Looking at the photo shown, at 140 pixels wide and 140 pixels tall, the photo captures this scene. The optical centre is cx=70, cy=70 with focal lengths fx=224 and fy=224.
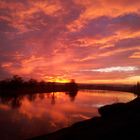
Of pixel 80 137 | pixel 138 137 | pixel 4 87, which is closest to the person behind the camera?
pixel 138 137

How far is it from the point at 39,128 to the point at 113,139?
65.1 ft

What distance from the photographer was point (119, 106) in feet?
107

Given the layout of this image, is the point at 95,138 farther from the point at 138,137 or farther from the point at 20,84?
the point at 20,84

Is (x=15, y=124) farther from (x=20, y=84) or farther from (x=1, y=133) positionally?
(x=20, y=84)

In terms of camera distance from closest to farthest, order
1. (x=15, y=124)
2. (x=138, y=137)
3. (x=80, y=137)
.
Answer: (x=138, y=137) → (x=80, y=137) → (x=15, y=124)

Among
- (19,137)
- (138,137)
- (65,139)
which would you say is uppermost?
(138,137)

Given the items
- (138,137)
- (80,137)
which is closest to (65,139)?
(80,137)

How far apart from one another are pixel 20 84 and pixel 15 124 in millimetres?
121709

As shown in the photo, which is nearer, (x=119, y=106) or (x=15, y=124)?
(x=119, y=106)

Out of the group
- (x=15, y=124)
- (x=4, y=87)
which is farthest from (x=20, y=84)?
(x=15, y=124)

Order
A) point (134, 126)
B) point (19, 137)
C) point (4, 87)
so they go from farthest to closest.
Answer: point (4, 87) → point (19, 137) → point (134, 126)

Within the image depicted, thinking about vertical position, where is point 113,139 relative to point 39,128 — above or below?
above

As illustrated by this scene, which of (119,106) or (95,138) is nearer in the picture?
(95,138)

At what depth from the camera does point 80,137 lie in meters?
17.9
